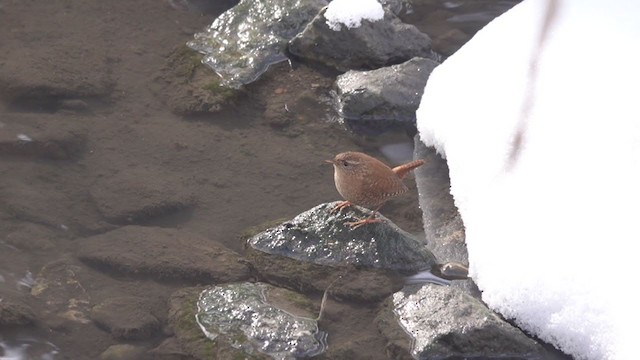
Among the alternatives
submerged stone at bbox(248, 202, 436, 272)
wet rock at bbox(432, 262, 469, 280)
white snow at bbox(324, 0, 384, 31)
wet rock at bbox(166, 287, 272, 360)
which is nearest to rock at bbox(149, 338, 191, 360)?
wet rock at bbox(166, 287, 272, 360)

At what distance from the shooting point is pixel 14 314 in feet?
12.3

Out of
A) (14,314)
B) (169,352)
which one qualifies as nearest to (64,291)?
(14,314)

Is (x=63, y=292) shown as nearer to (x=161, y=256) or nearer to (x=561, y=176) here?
(x=161, y=256)

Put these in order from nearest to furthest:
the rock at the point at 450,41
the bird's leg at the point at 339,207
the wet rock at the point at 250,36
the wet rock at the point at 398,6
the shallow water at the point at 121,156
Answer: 1. the shallow water at the point at 121,156
2. the bird's leg at the point at 339,207
3. the wet rock at the point at 250,36
4. the rock at the point at 450,41
5. the wet rock at the point at 398,6

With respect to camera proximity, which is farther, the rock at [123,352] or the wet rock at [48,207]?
the wet rock at [48,207]

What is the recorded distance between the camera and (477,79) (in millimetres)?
5270

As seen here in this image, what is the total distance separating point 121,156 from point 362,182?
1.52 meters

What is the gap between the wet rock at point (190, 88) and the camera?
548 cm

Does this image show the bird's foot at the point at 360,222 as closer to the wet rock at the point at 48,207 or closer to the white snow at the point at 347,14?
the wet rock at the point at 48,207

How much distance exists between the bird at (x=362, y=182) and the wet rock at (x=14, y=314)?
1.50m

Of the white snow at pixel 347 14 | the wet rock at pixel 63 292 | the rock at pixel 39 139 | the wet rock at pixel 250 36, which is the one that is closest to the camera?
the wet rock at pixel 63 292

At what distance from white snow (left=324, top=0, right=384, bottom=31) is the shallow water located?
348 mm

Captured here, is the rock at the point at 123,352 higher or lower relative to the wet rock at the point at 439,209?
lower

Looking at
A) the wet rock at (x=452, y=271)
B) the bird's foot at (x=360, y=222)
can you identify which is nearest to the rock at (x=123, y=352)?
the bird's foot at (x=360, y=222)
